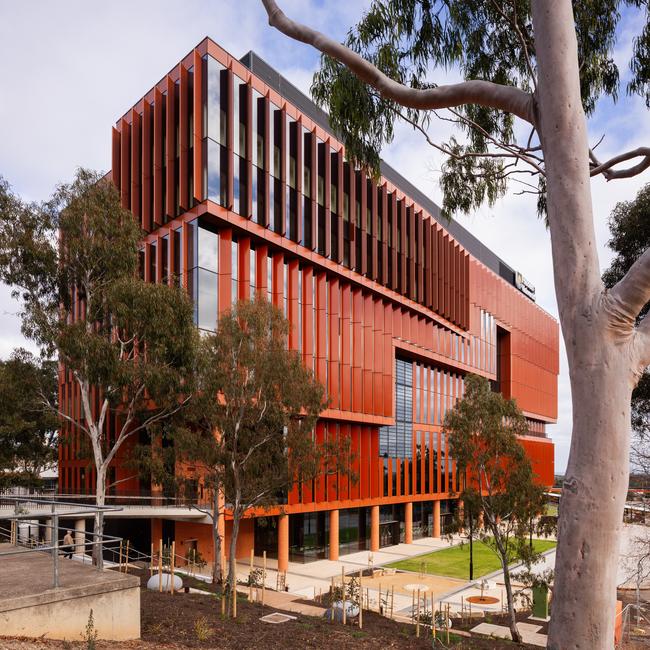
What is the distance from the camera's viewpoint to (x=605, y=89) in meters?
10.7

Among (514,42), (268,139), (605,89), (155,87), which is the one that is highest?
(155,87)

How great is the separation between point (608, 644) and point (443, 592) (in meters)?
27.4

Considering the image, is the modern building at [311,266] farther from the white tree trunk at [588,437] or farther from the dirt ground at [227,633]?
the white tree trunk at [588,437]

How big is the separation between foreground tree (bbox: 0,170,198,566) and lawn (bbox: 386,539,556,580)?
18278 millimetres

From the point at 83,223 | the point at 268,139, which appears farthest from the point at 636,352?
the point at 268,139

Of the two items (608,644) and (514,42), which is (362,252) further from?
(608,644)

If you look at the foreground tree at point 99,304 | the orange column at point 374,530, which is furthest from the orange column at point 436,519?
the foreground tree at point 99,304

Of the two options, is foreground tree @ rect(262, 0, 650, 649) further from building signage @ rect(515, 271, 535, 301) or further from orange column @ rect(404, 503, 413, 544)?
building signage @ rect(515, 271, 535, 301)

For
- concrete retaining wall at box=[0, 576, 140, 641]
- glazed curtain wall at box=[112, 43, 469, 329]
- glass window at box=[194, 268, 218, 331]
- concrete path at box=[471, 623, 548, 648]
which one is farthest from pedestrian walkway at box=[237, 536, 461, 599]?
glazed curtain wall at box=[112, 43, 469, 329]

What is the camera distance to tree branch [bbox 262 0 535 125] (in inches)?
253

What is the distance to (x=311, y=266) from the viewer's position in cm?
3684

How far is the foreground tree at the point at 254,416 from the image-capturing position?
65.5 feet

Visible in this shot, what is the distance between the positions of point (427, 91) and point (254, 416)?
14740mm

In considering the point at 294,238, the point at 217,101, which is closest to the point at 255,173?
the point at 217,101
